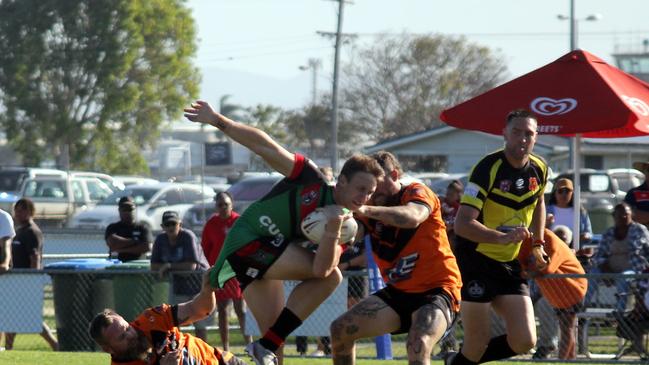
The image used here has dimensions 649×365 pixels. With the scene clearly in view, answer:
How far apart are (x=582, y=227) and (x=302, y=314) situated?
8762mm

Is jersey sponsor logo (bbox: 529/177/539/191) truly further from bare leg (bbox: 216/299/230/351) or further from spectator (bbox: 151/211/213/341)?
spectator (bbox: 151/211/213/341)

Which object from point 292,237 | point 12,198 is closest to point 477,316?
point 292,237

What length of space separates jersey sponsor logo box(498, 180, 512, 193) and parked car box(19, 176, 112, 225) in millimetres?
24549

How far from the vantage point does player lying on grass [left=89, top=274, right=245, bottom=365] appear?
8055 millimetres

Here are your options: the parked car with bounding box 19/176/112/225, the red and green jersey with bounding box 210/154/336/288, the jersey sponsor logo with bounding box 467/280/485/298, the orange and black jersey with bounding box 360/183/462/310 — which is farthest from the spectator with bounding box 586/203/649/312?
the parked car with bounding box 19/176/112/225

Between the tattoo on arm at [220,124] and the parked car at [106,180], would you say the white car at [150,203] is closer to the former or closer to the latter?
the parked car at [106,180]

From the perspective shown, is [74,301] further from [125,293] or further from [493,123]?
[493,123]

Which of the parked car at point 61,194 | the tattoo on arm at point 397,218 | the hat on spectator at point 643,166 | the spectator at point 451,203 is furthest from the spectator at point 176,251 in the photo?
the parked car at point 61,194

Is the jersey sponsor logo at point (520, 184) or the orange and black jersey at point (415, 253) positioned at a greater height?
the jersey sponsor logo at point (520, 184)

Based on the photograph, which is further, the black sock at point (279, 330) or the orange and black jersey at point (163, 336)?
the orange and black jersey at point (163, 336)

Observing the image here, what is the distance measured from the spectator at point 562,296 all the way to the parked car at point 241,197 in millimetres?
15164

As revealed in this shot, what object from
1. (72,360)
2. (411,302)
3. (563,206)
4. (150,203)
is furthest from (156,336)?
(150,203)

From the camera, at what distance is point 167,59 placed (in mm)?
55125

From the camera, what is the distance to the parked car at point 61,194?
32.9 metres
